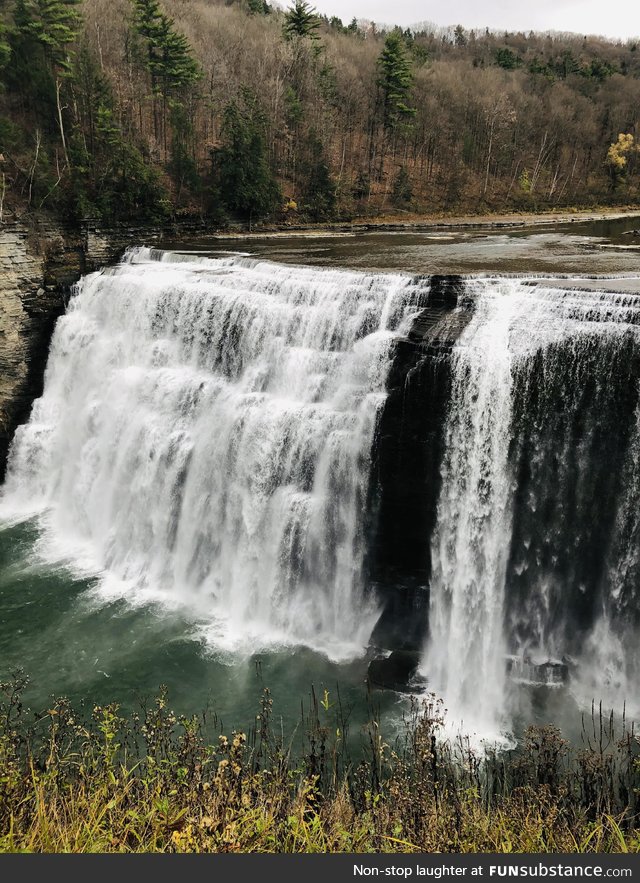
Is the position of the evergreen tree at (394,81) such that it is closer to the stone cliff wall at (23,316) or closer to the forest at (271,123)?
the forest at (271,123)

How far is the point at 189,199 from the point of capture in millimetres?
35656

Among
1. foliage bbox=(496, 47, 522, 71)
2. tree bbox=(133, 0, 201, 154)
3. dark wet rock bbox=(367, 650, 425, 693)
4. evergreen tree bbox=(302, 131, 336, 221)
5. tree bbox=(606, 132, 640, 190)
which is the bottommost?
dark wet rock bbox=(367, 650, 425, 693)

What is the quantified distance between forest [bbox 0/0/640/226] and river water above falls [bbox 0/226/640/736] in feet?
50.1

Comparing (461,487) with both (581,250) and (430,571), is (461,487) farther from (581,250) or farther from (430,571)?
(581,250)

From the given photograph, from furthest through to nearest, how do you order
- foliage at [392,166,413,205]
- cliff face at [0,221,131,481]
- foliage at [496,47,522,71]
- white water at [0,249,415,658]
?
1. foliage at [496,47,522,71]
2. foliage at [392,166,413,205]
3. cliff face at [0,221,131,481]
4. white water at [0,249,415,658]

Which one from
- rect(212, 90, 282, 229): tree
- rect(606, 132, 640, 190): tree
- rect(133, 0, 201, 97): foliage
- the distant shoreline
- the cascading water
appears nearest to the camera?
the cascading water

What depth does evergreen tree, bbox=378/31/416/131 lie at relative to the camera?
49.2m

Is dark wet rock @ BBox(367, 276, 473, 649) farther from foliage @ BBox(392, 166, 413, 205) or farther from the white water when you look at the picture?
foliage @ BBox(392, 166, 413, 205)

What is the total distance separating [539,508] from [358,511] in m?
3.83

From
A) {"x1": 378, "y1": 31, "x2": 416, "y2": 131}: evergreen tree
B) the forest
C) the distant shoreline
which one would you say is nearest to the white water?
the forest

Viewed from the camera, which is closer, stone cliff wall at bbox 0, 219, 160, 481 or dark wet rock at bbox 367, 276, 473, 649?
dark wet rock at bbox 367, 276, 473, 649

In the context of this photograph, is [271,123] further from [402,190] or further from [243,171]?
[243,171]

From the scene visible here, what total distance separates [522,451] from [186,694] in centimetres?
801

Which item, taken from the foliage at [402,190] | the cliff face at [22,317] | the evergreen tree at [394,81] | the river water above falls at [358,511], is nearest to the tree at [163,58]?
the foliage at [402,190]
